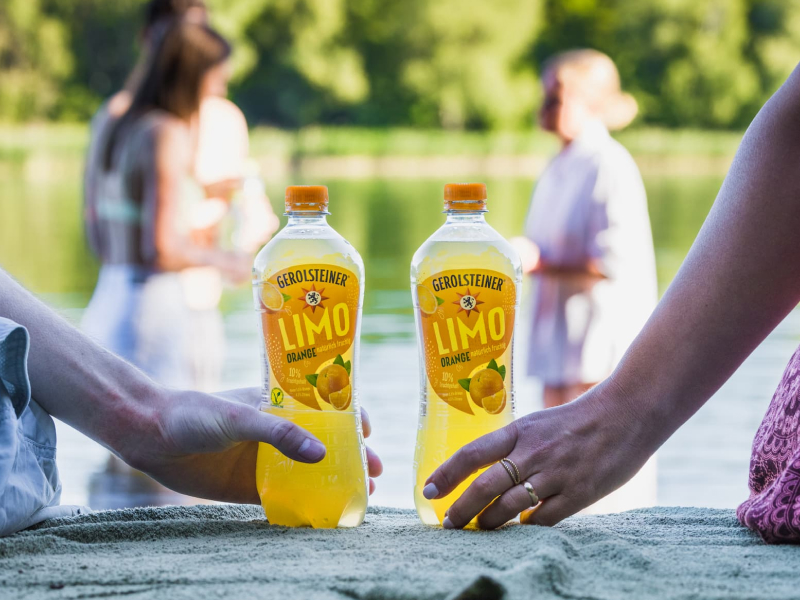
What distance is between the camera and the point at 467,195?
1470 millimetres

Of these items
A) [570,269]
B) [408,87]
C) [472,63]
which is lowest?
[570,269]

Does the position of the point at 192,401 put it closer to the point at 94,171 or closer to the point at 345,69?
the point at 94,171

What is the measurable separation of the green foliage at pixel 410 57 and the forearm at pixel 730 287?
3361 centimetres

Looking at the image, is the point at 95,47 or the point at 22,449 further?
the point at 95,47

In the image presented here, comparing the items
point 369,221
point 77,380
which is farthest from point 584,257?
point 369,221

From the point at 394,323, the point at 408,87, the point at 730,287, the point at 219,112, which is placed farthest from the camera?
the point at 408,87

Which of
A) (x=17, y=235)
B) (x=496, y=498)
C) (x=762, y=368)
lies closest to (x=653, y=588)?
(x=496, y=498)

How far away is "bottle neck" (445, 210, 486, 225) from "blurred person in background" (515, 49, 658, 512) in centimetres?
280

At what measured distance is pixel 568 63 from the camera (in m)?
4.79

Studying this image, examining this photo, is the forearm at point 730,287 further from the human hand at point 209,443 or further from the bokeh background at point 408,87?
the bokeh background at point 408,87

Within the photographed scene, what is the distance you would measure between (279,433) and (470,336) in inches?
11.5

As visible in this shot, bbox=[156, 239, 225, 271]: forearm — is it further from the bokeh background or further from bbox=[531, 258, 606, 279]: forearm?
the bokeh background

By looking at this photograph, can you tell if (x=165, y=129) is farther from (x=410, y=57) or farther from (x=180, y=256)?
(x=410, y=57)

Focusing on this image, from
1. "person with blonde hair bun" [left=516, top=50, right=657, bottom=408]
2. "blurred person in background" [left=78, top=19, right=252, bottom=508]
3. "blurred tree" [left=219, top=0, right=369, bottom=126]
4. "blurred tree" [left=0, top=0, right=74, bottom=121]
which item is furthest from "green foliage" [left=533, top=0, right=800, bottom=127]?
"blurred person in background" [left=78, top=19, right=252, bottom=508]
